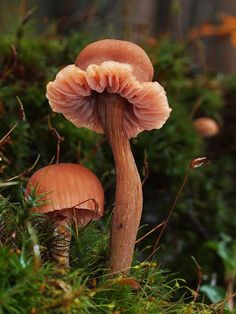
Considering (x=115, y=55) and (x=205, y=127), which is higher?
(x=115, y=55)

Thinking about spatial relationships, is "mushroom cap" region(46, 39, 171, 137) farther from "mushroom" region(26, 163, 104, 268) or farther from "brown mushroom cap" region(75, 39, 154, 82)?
"mushroom" region(26, 163, 104, 268)

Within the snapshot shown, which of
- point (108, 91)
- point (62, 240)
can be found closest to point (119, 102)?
point (108, 91)

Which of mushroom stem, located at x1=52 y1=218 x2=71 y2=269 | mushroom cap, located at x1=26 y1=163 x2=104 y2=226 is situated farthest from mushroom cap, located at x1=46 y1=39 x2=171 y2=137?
mushroom stem, located at x1=52 y1=218 x2=71 y2=269

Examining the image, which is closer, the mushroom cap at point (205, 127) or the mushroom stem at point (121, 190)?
the mushroom stem at point (121, 190)

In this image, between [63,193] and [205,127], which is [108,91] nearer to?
[63,193]

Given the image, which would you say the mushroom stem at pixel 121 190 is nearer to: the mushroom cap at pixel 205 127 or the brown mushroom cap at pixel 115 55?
the brown mushroom cap at pixel 115 55

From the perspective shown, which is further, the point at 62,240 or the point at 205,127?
the point at 205,127

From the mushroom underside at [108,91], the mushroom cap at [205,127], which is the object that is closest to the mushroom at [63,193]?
the mushroom underside at [108,91]
